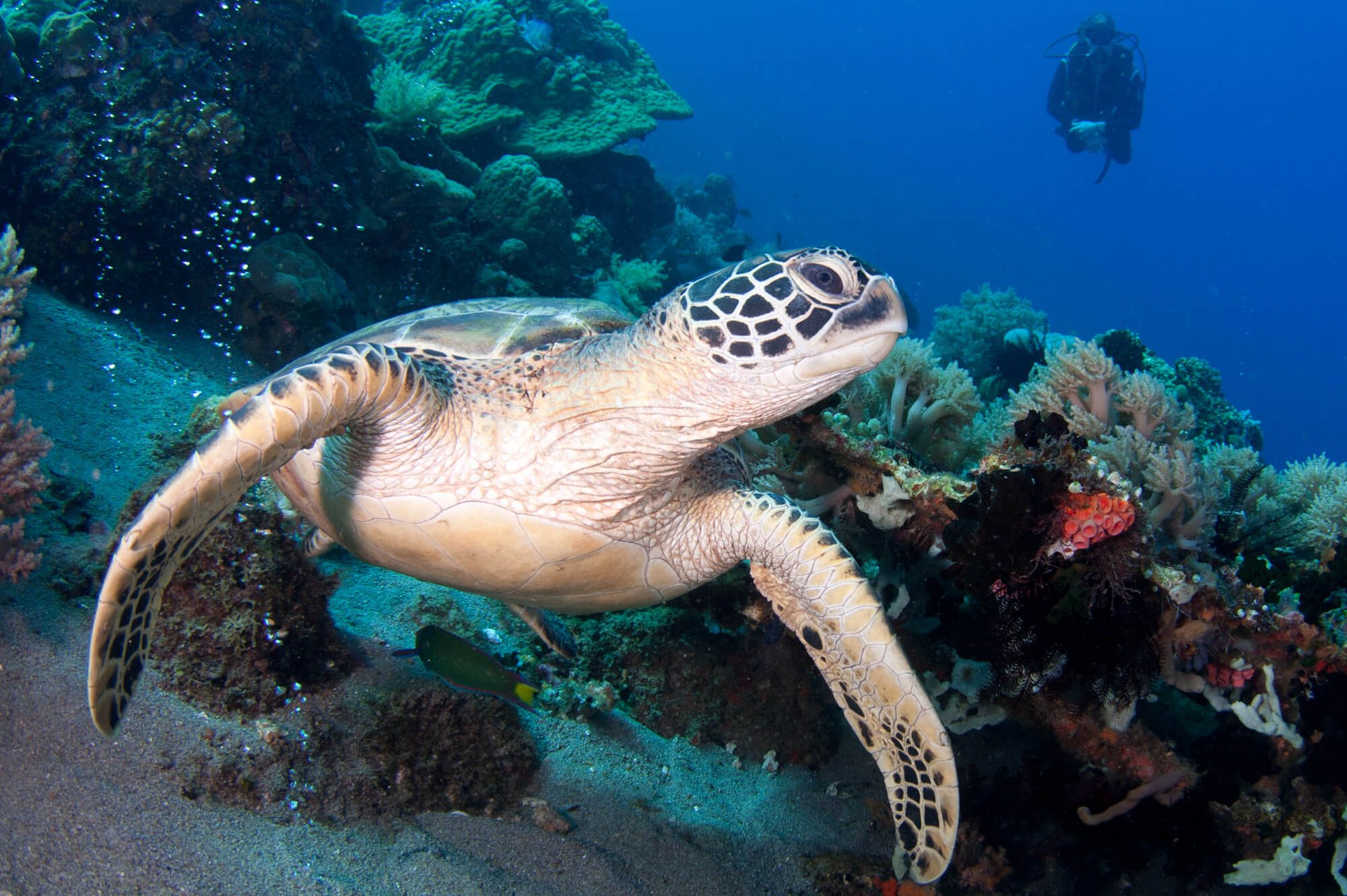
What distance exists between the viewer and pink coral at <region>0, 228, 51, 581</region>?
8.93 feet

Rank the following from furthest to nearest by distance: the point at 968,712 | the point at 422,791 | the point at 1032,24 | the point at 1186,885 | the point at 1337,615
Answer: the point at 1032,24 → the point at 968,712 → the point at 1186,885 → the point at 1337,615 → the point at 422,791

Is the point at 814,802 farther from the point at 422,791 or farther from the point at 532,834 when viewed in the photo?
the point at 422,791

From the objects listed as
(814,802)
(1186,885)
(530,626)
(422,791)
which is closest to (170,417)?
(530,626)

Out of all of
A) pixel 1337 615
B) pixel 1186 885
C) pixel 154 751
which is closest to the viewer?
pixel 154 751

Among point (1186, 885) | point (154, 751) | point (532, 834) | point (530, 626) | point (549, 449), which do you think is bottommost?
point (530, 626)

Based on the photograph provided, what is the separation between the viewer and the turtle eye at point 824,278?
208 cm

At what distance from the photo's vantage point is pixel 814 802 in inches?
131

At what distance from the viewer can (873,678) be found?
8.77 feet

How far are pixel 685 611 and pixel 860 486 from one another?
148 centimetres

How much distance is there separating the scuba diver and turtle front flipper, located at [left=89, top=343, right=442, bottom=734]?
21242mm

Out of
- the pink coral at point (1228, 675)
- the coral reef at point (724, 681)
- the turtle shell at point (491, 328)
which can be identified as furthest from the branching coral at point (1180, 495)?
the turtle shell at point (491, 328)

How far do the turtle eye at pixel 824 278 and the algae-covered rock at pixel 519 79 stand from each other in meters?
9.40

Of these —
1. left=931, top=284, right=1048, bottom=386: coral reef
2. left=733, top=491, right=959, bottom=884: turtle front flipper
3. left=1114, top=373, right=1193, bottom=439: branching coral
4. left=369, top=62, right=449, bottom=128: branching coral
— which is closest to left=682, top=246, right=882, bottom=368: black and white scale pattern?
left=733, top=491, right=959, bottom=884: turtle front flipper

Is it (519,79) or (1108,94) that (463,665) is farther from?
(1108,94)
